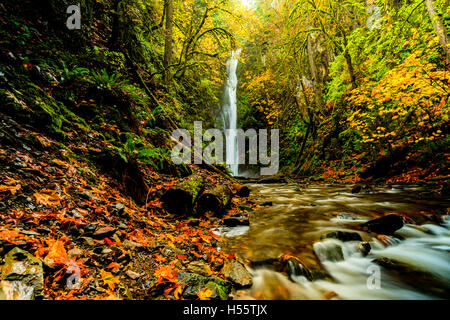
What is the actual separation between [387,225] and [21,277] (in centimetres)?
530

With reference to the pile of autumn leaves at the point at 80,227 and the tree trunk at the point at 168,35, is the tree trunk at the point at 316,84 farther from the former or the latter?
the pile of autumn leaves at the point at 80,227

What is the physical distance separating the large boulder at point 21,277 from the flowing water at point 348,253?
1.93m

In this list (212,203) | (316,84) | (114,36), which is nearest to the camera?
(212,203)

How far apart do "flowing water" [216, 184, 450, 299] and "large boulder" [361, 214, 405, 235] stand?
136mm

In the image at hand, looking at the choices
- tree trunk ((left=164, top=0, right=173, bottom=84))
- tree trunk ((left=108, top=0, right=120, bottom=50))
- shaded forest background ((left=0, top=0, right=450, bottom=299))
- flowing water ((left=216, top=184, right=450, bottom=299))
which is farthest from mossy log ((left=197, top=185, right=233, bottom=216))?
tree trunk ((left=108, top=0, right=120, bottom=50))

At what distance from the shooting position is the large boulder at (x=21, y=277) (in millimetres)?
1234

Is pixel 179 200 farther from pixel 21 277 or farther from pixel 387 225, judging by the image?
pixel 387 225

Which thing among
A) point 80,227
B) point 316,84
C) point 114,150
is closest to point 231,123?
point 316,84

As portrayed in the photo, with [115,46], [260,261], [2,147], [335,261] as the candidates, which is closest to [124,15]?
[115,46]

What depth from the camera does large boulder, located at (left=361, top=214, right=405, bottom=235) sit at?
12.7ft

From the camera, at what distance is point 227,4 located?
29.2 feet

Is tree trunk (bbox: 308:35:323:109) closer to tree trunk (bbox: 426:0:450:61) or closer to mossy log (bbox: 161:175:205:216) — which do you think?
tree trunk (bbox: 426:0:450:61)

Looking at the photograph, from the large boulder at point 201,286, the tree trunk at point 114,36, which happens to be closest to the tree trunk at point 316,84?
the tree trunk at point 114,36

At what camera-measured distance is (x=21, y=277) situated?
1.31 meters
